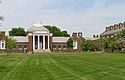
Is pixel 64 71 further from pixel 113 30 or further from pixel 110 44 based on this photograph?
pixel 113 30

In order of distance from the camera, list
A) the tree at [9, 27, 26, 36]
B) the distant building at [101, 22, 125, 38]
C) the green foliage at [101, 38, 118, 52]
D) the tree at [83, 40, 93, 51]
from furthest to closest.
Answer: the tree at [9, 27, 26, 36], the distant building at [101, 22, 125, 38], the tree at [83, 40, 93, 51], the green foliage at [101, 38, 118, 52]

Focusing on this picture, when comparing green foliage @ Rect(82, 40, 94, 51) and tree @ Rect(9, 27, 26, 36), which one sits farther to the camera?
tree @ Rect(9, 27, 26, 36)

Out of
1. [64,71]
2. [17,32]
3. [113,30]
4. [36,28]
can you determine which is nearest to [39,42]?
[36,28]

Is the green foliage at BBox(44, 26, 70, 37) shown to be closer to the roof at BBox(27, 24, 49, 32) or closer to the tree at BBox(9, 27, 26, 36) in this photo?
the tree at BBox(9, 27, 26, 36)

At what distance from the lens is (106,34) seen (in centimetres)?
17575

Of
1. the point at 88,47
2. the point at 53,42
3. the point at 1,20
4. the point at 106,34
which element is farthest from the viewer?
the point at 106,34

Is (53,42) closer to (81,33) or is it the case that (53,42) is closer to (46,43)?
(46,43)

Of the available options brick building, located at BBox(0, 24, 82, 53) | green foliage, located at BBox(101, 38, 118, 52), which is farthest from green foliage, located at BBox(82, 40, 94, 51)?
brick building, located at BBox(0, 24, 82, 53)

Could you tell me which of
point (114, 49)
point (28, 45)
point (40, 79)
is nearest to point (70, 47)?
point (28, 45)

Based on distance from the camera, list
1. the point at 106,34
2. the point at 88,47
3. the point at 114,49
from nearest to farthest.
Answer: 1. the point at 114,49
2. the point at 88,47
3. the point at 106,34

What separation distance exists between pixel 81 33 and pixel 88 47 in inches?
1278

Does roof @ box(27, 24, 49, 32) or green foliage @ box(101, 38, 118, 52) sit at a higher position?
roof @ box(27, 24, 49, 32)

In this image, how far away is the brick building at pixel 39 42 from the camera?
14975 centimetres

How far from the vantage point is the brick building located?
150 meters
